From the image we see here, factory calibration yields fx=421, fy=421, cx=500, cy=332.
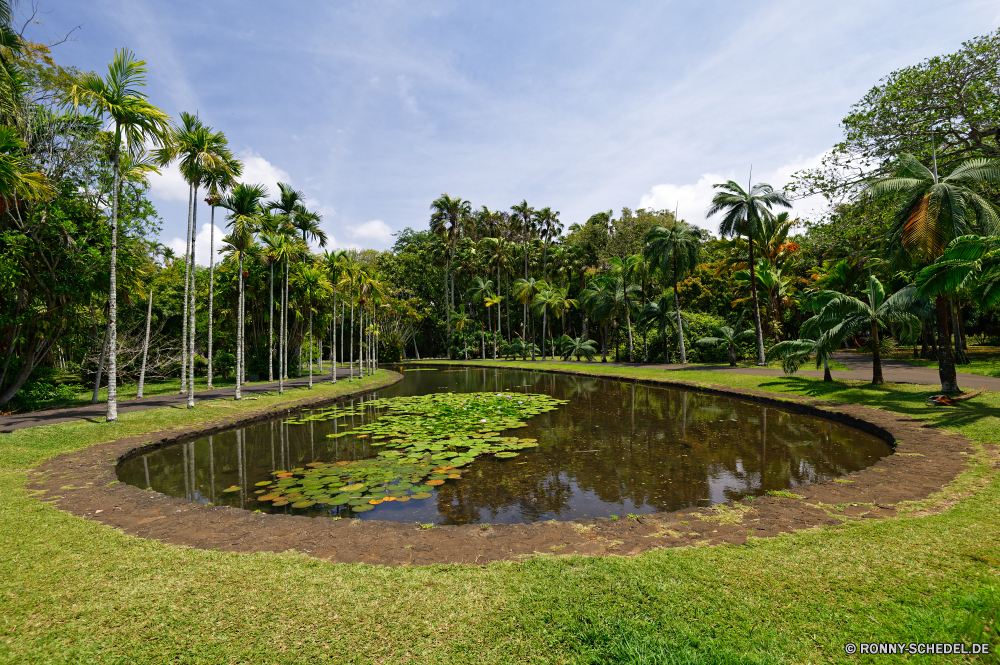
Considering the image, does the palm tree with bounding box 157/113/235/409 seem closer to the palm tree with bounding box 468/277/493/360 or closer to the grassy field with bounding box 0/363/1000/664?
the grassy field with bounding box 0/363/1000/664

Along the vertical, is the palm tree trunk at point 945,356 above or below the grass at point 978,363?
above

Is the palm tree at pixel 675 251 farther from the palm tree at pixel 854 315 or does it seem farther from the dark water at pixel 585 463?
the dark water at pixel 585 463

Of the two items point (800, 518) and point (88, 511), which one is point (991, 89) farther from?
point (88, 511)

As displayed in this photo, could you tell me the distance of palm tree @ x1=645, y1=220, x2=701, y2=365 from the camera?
103 feet

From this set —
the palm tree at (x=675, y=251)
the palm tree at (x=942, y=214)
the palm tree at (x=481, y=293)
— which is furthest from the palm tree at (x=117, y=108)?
the palm tree at (x=481, y=293)

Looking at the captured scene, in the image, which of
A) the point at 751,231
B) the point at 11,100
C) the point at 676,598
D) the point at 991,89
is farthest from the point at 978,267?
the point at 11,100

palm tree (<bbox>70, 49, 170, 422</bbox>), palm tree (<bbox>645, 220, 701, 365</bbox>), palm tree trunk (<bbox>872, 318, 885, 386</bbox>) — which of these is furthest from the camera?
palm tree (<bbox>645, 220, 701, 365</bbox>)

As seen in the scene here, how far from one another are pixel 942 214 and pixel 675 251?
64.0ft

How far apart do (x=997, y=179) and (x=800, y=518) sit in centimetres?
1388

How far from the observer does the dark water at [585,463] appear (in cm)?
654

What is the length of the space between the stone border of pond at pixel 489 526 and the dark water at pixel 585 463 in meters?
0.81

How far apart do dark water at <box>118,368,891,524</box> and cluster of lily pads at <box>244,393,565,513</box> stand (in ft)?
0.97

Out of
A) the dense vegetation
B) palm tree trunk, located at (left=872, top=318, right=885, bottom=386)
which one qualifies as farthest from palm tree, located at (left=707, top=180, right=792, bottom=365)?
palm tree trunk, located at (left=872, top=318, right=885, bottom=386)

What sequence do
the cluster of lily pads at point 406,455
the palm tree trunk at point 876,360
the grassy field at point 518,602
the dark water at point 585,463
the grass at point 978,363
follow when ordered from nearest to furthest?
the grassy field at point 518,602
the dark water at point 585,463
the cluster of lily pads at point 406,455
the palm tree trunk at point 876,360
the grass at point 978,363
